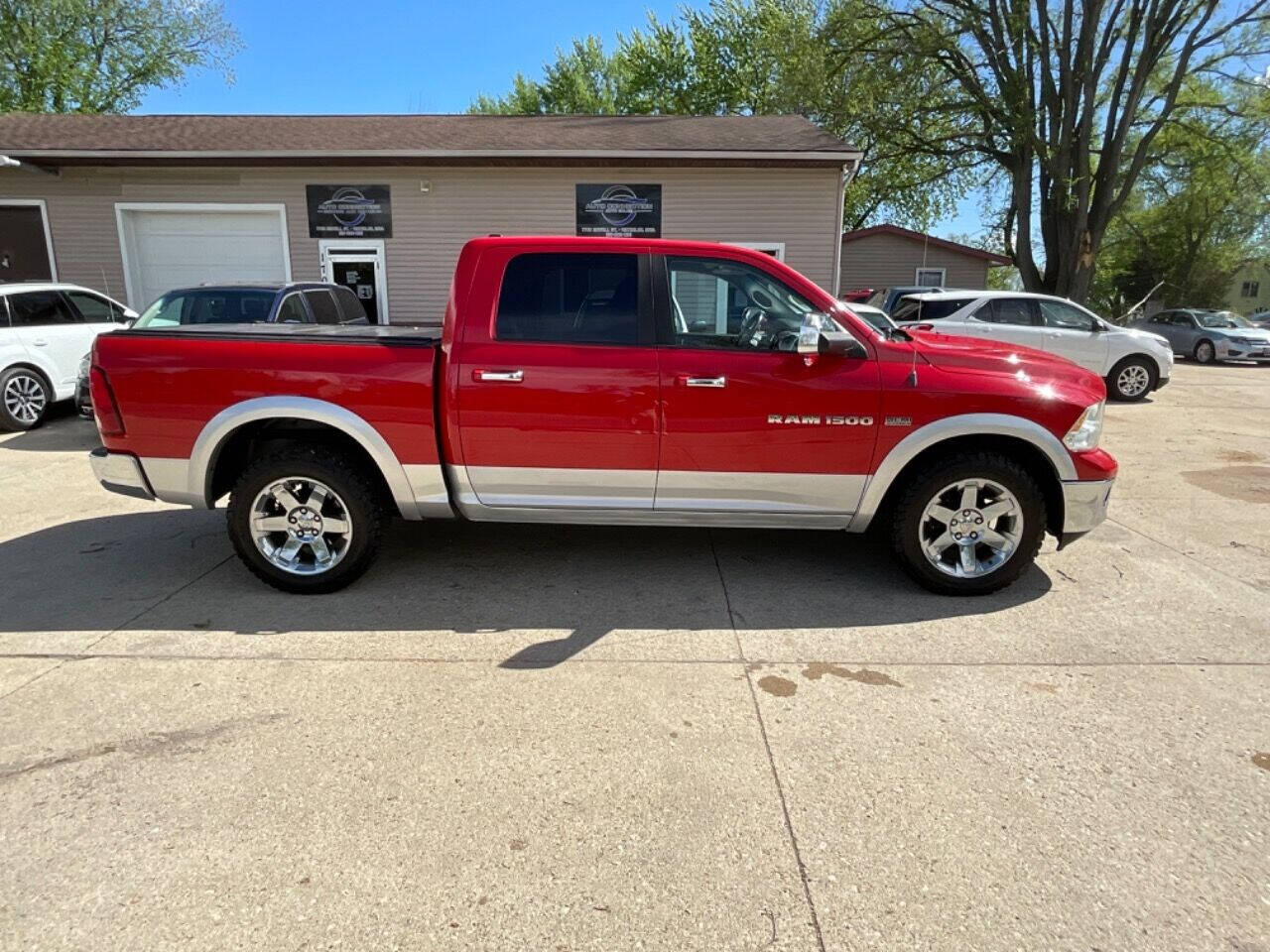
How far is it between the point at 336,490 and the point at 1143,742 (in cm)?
390

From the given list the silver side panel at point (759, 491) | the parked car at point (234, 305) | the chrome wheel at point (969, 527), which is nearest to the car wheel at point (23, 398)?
the parked car at point (234, 305)

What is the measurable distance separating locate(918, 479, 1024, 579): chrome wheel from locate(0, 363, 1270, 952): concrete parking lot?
0.77 feet

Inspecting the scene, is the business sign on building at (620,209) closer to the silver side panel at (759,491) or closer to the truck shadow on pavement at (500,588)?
the truck shadow on pavement at (500,588)

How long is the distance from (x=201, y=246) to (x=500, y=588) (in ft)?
38.6

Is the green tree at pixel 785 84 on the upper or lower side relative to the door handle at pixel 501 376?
upper

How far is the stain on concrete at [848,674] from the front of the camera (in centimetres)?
335

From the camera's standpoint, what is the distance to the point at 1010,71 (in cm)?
1989

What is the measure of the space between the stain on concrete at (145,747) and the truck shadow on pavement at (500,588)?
742 mm

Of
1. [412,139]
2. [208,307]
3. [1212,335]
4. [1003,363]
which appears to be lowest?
[1212,335]

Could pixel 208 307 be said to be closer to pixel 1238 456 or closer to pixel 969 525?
pixel 969 525

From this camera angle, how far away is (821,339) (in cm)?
389

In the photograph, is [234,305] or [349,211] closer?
[234,305]

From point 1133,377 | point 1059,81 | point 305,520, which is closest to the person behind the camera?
point 305,520

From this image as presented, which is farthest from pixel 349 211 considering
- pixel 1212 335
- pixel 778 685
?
pixel 1212 335
